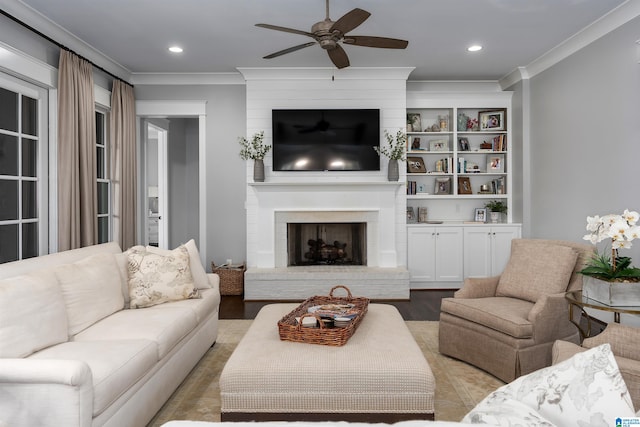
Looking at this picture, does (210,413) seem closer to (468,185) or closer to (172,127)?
(468,185)

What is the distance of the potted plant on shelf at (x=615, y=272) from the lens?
2246 mm

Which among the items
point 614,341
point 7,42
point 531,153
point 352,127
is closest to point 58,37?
point 7,42

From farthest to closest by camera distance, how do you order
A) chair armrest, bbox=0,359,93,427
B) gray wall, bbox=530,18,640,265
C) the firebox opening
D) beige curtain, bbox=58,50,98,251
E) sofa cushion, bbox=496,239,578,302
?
the firebox opening < beige curtain, bbox=58,50,98,251 < gray wall, bbox=530,18,640,265 < sofa cushion, bbox=496,239,578,302 < chair armrest, bbox=0,359,93,427

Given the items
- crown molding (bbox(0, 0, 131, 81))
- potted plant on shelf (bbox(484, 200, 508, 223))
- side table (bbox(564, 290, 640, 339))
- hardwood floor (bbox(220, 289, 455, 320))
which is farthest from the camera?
potted plant on shelf (bbox(484, 200, 508, 223))

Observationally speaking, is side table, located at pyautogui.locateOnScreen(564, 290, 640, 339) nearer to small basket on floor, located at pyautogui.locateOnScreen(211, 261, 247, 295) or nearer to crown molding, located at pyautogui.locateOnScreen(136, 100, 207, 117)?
small basket on floor, located at pyautogui.locateOnScreen(211, 261, 247, 295)

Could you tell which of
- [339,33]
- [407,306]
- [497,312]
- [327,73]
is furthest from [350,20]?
[407,306]

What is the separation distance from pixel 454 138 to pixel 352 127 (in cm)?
147

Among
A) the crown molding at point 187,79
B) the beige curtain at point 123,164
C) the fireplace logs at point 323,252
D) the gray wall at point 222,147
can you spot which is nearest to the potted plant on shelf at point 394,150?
the fireplace logs at point 323,252

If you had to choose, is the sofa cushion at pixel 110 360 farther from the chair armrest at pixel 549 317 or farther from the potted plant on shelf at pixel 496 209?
the potted plant on shelf at pixel 496 209

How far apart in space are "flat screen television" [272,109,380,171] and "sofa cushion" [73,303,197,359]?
2.78 metres

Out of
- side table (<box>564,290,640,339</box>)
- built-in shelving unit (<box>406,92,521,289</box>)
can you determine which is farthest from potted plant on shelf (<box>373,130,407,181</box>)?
side table (<box>564,290,640,339</box>)

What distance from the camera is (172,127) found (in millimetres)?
6832

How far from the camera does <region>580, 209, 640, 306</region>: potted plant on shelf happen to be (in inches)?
88.4

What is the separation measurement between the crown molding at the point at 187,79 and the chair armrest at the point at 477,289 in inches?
146
